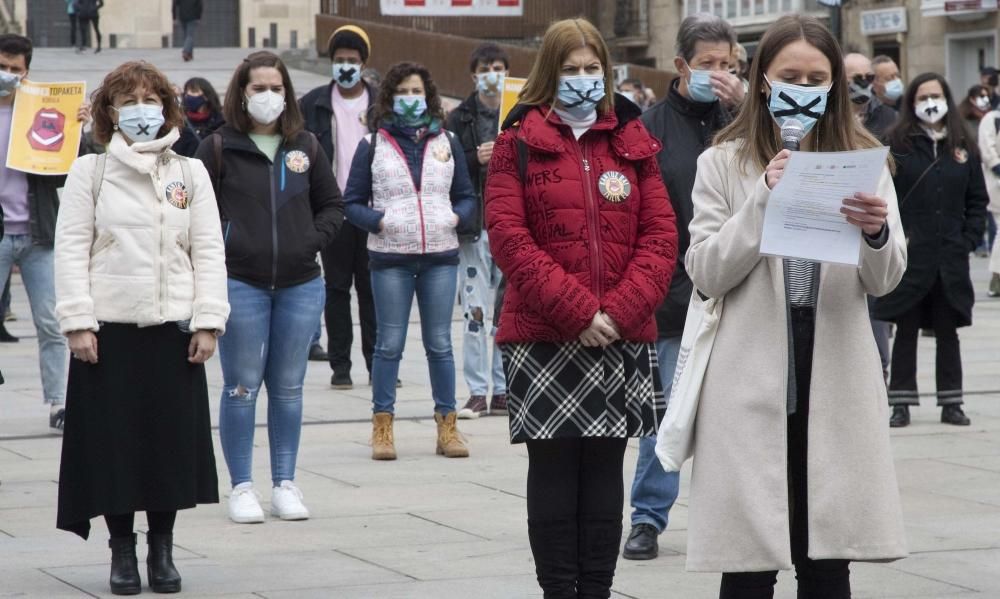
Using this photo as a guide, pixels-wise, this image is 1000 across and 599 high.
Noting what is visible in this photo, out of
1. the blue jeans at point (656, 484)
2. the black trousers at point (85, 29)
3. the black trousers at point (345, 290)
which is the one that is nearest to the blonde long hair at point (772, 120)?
the blue jeans at point (656, 484)

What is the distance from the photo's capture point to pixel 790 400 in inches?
171

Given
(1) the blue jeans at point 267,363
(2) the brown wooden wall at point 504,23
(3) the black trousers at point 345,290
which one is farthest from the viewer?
(2) the brown wooden wall at point 504,23

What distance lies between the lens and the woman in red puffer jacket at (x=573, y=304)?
5.21 metres

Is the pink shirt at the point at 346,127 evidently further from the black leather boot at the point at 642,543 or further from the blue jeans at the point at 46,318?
the black leather boot at the point at 642,543

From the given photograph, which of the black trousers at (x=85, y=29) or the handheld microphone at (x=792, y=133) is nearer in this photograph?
the handheld microphone at (x=792, y=133)

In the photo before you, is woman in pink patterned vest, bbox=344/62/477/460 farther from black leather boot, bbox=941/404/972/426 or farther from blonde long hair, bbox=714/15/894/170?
blonde long hair, bbox=714/15/894/170

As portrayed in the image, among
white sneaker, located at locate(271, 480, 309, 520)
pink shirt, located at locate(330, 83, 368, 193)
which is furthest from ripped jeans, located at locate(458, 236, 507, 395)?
white sneaker, located at locate(271, 480, 309, 520)

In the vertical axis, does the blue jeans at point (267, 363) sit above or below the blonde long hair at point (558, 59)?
below

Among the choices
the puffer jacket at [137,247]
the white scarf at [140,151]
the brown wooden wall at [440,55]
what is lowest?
the puffer jacket at [137,247]

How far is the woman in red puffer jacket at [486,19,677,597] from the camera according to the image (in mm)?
5207

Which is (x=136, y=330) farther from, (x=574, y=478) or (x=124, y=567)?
(x=574, y=478)

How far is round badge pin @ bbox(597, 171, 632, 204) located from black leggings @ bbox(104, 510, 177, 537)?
196 centimetres

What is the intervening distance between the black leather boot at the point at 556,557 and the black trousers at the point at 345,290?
6.08 metres

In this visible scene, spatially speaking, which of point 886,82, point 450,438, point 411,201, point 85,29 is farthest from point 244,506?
point 85,29
